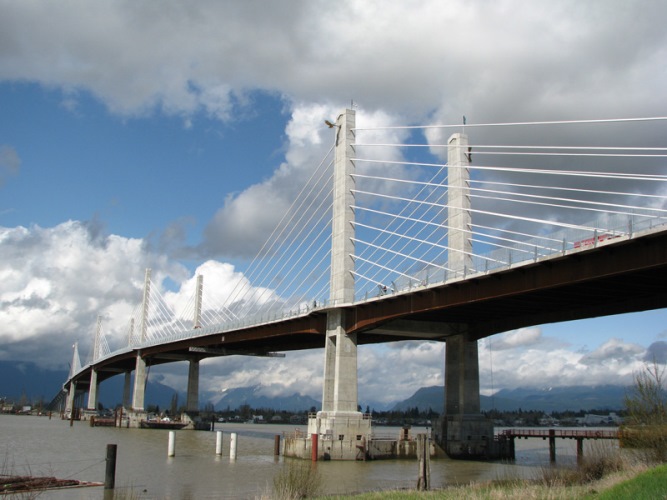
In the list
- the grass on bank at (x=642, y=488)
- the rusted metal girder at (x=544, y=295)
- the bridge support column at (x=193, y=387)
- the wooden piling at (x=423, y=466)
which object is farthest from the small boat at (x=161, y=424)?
the grass on bank at (x=642, y=488)

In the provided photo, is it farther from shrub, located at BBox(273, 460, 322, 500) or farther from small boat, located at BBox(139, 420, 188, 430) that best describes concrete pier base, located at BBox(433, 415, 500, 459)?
small boat, located at BBox(139, 420, 188, 430)

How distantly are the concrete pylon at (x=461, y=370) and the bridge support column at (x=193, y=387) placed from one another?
62105mm

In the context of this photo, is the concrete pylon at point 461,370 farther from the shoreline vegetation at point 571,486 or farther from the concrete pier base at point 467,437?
the shoreline vegetation at point 571,486

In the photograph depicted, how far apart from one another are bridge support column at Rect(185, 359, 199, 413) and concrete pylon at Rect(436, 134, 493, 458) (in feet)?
204

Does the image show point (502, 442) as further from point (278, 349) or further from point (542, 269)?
point (278, 349)

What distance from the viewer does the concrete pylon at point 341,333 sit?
5244 cm

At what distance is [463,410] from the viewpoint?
182ft

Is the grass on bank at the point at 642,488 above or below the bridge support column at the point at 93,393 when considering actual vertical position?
below

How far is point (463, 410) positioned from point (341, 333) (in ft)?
38.7

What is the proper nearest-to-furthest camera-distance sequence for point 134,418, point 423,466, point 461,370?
point 423,466 < point 461,370 < point 134,418

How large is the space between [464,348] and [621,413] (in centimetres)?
2166

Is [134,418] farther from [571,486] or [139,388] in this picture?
[571,486]

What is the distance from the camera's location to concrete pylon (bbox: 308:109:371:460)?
5244 centimetres

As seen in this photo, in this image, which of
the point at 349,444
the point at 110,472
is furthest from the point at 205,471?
the point at 349,444
